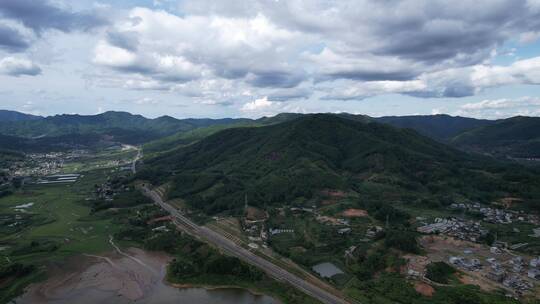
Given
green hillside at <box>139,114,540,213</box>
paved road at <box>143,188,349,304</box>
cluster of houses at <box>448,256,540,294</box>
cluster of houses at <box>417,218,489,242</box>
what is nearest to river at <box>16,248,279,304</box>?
paved road at <box>143,188,349,304</box>

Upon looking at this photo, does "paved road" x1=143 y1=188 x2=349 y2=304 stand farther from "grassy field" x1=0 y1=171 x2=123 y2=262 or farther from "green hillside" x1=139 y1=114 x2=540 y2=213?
"grassy field" x1=0 y1=171 x2=123 y2=262

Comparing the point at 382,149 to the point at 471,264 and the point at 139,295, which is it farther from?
the point at 139,295

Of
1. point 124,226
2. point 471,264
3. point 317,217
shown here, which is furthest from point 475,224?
point 124,226

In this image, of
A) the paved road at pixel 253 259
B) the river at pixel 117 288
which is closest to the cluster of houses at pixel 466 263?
the paved road at pixel 253 259

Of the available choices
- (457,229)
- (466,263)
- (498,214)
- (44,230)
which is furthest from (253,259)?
(498,214)

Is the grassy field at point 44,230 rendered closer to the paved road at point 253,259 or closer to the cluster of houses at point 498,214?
the paved road at point 253,259

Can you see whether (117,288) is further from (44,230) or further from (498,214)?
(498,214)

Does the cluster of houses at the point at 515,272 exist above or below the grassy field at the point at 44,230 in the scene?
above
